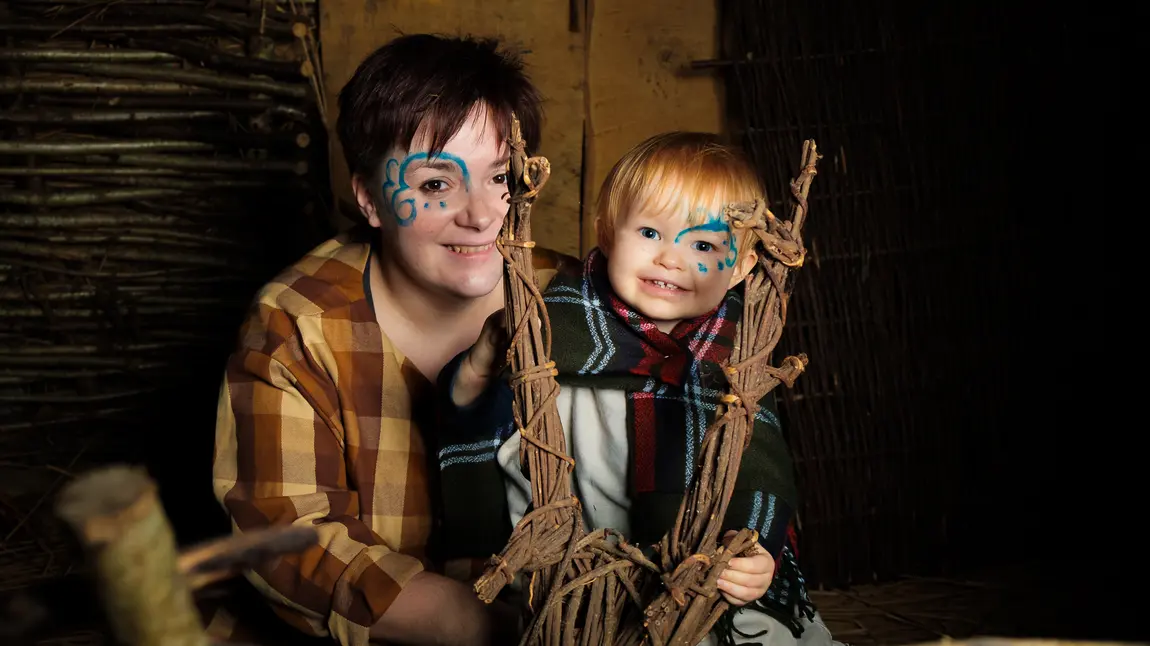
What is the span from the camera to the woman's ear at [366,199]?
210cm

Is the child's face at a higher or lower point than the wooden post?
higher

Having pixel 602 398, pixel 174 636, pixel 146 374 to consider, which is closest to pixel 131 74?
pixel 146 374

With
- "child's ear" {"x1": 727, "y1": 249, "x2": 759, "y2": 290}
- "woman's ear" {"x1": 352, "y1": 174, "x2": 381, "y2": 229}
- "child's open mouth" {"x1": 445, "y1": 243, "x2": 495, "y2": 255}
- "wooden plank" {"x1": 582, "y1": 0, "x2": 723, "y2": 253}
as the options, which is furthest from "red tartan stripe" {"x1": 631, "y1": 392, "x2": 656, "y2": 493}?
"wooden plank" {"x1": 582, "y1": 0, "x2": 723, "y2": 253}

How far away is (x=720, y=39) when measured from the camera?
2.84 metres

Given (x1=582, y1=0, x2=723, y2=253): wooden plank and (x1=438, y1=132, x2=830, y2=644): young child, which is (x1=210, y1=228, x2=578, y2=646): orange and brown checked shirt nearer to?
(x1=438, y1=132, x2=830, y2=644): young child

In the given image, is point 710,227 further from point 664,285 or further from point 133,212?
point 133,212

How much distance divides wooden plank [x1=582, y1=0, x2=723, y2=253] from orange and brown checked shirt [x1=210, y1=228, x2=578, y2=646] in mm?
700

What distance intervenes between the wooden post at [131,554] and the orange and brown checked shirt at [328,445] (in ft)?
3.65

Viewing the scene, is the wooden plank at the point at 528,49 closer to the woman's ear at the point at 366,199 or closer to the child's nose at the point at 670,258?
the woman's ear at the point at 366,199

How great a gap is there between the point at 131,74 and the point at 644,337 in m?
1.83

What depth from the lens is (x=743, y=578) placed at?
136 centimetres

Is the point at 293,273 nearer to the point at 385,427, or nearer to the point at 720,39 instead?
the point at 385,427

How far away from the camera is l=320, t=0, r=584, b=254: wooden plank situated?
8.77ft

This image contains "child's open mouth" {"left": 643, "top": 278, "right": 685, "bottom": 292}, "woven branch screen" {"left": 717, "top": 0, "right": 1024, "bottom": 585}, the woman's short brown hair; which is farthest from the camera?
"woven branch screen" {"left": 717, "top": 0, "right": 1024, "bottom": 585}
